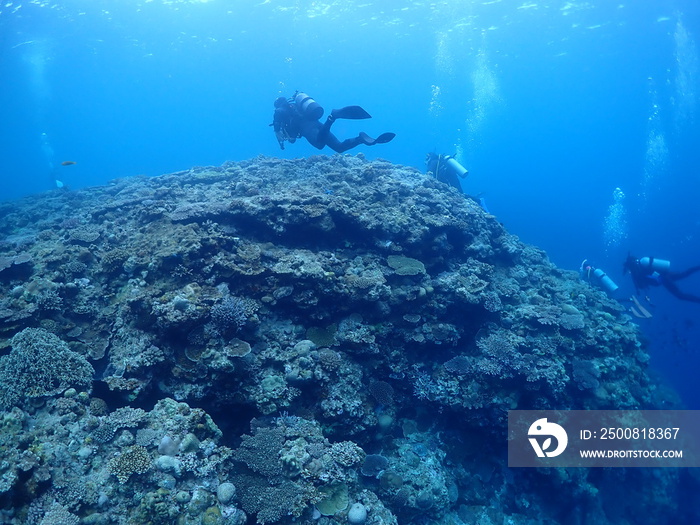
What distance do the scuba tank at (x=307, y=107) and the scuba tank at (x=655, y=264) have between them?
54.7 ft

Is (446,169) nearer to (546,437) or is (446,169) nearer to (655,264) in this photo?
(655,264)

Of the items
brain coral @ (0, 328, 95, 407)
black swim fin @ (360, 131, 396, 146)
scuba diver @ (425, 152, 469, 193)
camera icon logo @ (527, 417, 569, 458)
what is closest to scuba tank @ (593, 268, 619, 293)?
scuba diver @ (425, 152, 469, 193)

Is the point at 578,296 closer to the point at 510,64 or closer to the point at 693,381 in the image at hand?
the point at 693,381

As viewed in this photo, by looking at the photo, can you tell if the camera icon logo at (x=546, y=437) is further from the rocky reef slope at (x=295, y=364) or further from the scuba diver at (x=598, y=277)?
the scuba diver at (x=598, y=277)

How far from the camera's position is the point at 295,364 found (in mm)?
7086

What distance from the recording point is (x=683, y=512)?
14148mm

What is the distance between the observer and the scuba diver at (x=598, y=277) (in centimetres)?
1755

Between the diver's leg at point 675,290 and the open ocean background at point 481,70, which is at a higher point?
the open ocean background at point 481,70

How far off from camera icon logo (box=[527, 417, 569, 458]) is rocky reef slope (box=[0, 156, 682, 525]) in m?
0.59

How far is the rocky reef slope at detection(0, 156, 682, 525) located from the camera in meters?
4.98

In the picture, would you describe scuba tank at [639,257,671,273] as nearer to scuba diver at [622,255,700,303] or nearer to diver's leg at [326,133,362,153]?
scuba diver at [622,255,700,303]

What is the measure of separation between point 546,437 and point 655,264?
12500 mm

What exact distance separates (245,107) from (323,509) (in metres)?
181

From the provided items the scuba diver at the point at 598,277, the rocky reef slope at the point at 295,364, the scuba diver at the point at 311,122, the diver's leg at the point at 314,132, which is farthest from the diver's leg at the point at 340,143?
the scuba diver at the point at 598,277
